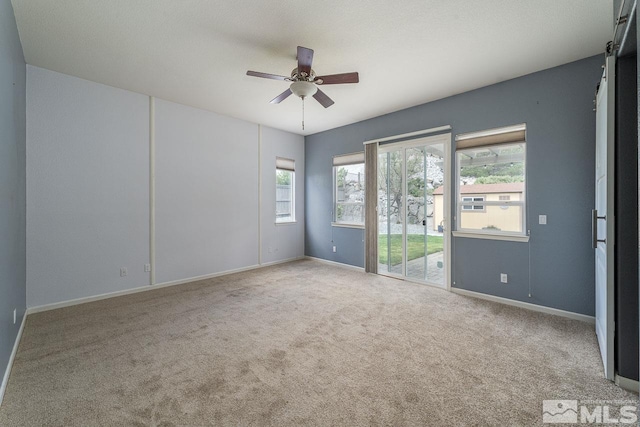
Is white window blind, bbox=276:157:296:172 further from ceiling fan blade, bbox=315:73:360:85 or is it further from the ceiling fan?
ceiling fan blade, bbox=315:73:360:85

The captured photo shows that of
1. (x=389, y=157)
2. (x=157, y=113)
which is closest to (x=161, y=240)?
(x=157, y=113)

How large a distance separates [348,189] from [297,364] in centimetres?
403

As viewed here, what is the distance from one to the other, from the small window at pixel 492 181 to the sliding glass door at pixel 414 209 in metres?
0.25

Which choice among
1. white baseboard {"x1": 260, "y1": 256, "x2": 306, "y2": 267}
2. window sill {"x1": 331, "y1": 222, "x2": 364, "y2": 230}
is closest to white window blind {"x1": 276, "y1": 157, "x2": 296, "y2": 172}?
window sill {"x1": 331, "y1": 222, "x2": 364, "y2": 230}

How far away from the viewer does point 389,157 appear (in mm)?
4980

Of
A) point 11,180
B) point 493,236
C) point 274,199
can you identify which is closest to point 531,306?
point 493,236

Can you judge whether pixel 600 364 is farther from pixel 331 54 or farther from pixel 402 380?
pixel 331 54

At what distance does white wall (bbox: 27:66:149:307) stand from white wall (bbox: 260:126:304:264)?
2.17 m

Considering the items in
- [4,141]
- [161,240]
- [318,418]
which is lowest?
[318,418]

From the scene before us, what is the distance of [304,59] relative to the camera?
2.59 metres

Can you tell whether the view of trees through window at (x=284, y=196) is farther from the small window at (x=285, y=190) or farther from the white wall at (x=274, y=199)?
the white wall at (x=274, y=199)

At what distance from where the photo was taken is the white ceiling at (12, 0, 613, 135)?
7.52 ft

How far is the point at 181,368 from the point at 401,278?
11.8ft

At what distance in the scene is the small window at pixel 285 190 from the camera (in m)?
6.09
